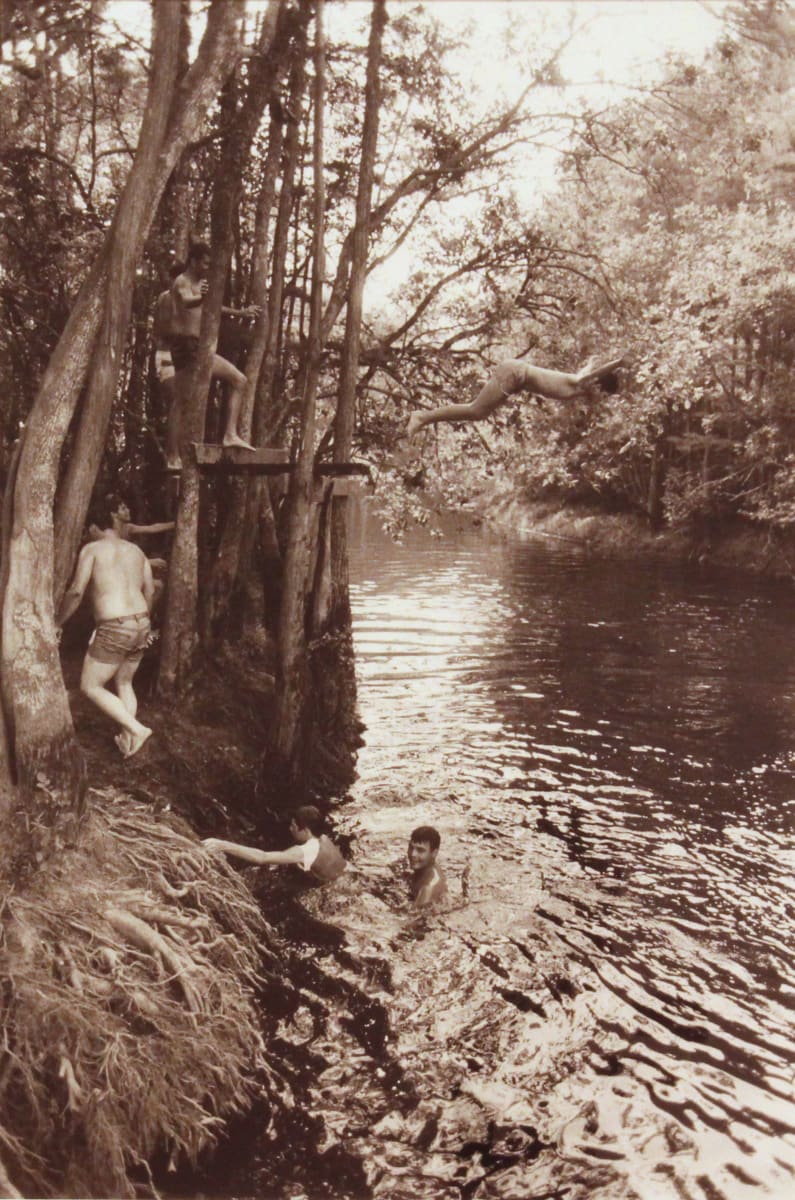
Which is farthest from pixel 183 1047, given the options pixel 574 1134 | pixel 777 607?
pixel 777 607

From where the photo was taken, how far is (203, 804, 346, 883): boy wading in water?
9.52 meters

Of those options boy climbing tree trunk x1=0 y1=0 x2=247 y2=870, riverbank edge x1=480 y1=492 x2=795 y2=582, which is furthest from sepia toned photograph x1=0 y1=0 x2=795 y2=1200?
riverbank edge x1=480 y1=492 x2=795 y2=582

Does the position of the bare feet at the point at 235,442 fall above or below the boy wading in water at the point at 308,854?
above

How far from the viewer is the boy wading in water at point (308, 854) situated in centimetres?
952

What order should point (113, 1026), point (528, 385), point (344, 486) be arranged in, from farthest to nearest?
1. point (344, 486)
2. point (528, 385)
3. point (113, 1026)

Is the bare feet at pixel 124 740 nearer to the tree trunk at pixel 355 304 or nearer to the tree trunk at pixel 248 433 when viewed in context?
the tree trunk at pixel 248 433

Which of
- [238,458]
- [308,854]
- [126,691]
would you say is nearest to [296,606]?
[238,458]

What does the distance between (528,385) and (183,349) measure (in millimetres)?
3828

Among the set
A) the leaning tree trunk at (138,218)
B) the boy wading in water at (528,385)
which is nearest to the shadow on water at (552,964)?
the leaning tree trunk at (138,218)

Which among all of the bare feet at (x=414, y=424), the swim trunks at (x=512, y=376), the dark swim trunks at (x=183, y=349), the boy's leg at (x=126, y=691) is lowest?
the boy's leg at (x=126, y=691)

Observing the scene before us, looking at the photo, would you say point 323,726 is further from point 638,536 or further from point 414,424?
point 638,536

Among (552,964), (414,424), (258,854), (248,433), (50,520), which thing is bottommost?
(552,964)

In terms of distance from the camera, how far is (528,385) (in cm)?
1081

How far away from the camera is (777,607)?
27.4 meters
